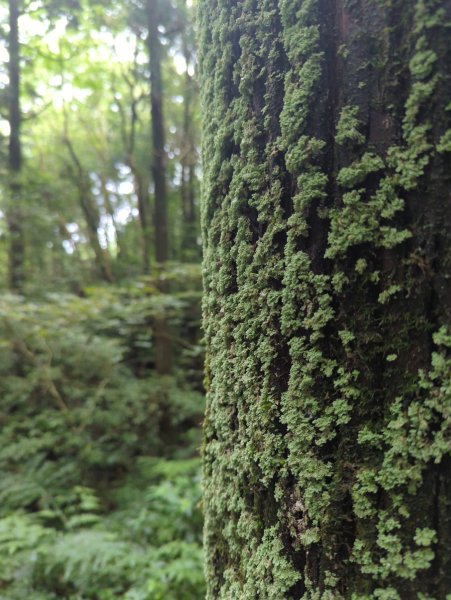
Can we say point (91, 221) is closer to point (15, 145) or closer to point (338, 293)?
point (15, 145)

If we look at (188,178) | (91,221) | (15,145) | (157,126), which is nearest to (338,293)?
(157,126)

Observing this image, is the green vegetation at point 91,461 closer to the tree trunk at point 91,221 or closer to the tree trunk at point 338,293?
the tree trunk at point 338,293

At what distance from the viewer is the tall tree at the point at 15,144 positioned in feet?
24.7

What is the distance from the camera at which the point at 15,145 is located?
7.93 metres

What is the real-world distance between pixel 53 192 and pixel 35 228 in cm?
148

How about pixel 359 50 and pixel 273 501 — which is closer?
pixel 359 50

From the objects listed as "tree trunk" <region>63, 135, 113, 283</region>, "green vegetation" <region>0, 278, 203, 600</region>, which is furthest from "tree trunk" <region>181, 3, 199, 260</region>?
"green vegetation" <region>0, 278, 203, 600</region>

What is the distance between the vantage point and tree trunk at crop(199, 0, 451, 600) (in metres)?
0.70

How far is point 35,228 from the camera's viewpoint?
7941 millimetres

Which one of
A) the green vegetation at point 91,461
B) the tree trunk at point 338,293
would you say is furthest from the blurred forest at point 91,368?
the tree trunk at point 338,293

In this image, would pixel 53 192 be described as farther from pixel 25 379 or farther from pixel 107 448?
pixel 107 448

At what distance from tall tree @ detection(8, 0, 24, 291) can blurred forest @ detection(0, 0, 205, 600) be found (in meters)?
0.03

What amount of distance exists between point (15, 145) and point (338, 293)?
8685 mm

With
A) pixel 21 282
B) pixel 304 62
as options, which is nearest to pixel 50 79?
pixel 21 282
